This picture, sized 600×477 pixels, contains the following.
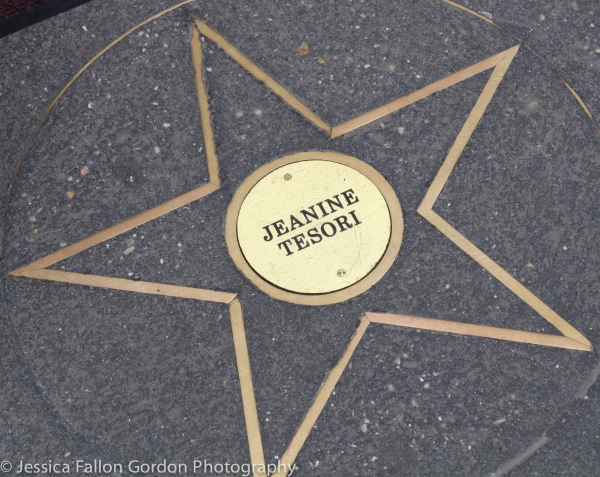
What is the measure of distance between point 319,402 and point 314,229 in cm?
89

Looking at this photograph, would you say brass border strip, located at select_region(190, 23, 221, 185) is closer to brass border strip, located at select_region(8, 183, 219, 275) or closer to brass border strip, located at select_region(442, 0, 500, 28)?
brass border strip, located at select_region(8, 183, 219, 275)

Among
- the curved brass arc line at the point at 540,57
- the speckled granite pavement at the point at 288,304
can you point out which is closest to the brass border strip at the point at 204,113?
the speckled granite pavement at the point at 288,304

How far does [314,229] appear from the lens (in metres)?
3.17

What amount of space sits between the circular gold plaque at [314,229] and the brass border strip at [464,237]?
8.0 inches

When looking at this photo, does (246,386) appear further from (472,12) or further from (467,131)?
(472,12)

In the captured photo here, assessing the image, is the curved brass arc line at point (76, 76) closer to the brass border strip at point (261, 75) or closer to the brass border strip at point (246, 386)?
the brass border strip at point (261, 75)

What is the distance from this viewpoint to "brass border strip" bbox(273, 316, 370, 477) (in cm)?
302

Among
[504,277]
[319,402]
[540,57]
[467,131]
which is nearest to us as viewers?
[319,402]

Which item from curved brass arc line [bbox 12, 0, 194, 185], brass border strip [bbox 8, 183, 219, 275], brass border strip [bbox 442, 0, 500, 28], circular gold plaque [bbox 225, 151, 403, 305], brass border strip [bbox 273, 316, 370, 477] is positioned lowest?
brass border strip [bbox 273, 316, 370, 477]

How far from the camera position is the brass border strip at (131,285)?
316 centimetres

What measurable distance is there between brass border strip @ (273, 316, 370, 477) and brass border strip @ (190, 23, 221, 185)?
1115 mm

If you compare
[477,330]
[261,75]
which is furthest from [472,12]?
[477,330]

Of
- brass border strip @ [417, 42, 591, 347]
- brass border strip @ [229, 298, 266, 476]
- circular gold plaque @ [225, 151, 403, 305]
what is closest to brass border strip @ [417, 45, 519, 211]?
brass border strip @ [417, 42, 591, 347]

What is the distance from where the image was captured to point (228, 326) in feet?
10.3
